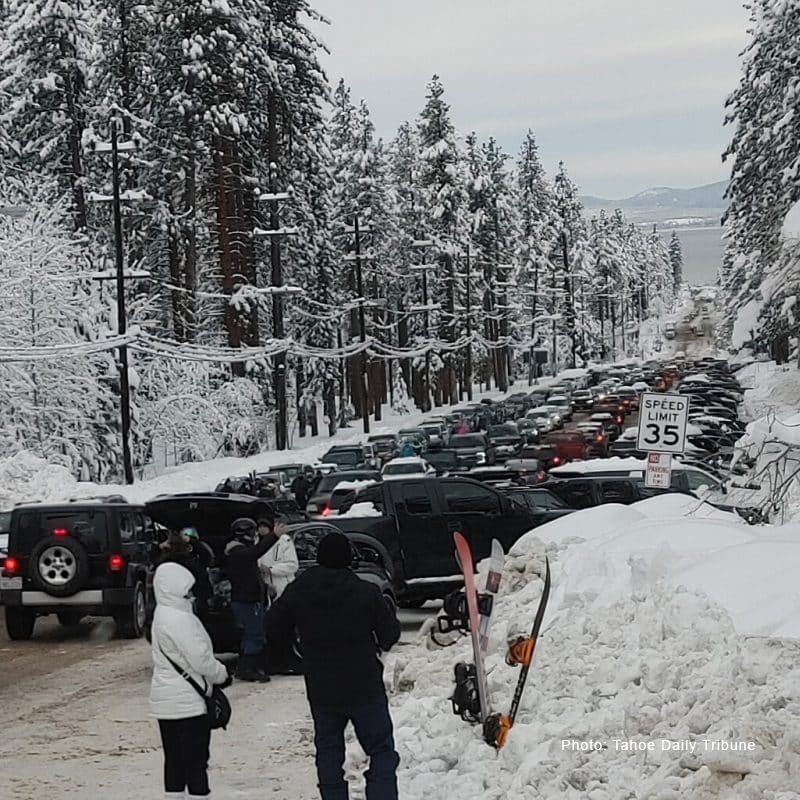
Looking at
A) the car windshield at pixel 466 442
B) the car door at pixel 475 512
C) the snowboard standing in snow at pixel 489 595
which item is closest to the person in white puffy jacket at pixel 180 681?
the snowboard standing in snow at pixel 489 595

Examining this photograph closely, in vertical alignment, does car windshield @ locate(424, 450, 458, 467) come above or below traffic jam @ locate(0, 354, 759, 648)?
below

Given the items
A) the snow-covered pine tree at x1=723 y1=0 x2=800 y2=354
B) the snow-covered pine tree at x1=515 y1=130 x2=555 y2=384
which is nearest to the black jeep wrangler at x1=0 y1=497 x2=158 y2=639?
the snow-covered pine tree at x1=723 y1=0 x2=800 y2=354

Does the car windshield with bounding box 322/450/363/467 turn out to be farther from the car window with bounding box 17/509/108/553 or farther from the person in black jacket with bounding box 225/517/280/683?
the person in black jacket with bounding box 225/517/280/683

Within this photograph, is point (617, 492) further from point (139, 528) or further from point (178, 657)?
point (178, 657)

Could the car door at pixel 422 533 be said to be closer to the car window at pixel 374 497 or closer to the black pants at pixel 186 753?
the car window at pixel 374 497

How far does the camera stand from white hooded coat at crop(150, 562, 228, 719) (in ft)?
27.8

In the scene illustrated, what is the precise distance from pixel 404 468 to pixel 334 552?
28.2 m

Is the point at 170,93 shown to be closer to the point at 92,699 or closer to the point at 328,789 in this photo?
the point at 92,699

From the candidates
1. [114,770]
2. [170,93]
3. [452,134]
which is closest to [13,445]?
[170,93]

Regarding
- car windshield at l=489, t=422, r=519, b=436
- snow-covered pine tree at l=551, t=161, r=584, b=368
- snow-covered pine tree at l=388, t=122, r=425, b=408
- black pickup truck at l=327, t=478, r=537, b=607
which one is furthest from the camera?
snow-covered pine tree at l=551, t=161, r=584, b=368

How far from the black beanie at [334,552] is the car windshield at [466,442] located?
37.8m

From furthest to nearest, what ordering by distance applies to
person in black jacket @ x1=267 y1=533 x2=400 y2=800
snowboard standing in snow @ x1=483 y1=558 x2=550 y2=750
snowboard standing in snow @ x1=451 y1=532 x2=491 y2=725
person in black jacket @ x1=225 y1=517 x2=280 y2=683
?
person in black jacket @ x1=225 y1=517 x2=280 y2=683 < snowboard standing in snow @ x1=451 y1=532 x2=491 y2=725 < snowboard standing in snow @ x1=483 y1=558 x2=550 y2=750 < person in black jacket @ x1=267 y1=533 x2=400 y2=800

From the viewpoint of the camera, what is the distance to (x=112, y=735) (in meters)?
12.3

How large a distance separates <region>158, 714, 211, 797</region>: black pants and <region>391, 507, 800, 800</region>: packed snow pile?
4.73ft
